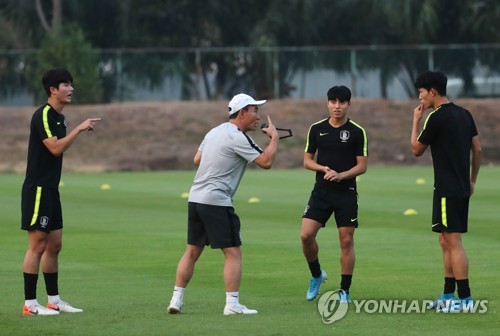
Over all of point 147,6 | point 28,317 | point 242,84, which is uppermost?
point 147,6

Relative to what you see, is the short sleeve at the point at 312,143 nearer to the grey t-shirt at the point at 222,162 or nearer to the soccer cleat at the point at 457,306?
the grey t-shirt at the point at 222,162

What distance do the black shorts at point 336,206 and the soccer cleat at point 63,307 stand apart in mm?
2374

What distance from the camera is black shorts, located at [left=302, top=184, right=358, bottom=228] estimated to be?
40.7 feet

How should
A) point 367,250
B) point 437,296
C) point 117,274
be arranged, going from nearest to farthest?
point 437,296, point 117,274, point 367,250

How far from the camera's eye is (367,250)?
1700cm

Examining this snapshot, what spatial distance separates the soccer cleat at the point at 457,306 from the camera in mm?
11500

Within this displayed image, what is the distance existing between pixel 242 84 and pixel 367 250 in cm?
4024

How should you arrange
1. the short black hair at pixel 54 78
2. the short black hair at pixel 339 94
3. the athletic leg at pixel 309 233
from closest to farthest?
the short black hair at pixel 54 78 < the short black hair at pixel 339 94 < the athletic leg at pixel 309 233

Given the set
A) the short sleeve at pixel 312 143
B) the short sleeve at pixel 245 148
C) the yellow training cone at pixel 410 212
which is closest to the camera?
the short sleeve at pixel 245 148

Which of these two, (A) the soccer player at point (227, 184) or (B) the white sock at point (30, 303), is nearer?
(A) the soccer player at point (227, 184)

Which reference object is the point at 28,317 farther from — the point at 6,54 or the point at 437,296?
the point at 6,54

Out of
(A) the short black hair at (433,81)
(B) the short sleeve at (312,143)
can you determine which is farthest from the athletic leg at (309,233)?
(A) the short black hair at (433,81)

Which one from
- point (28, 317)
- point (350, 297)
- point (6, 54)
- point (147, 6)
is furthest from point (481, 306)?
point (147, 6)

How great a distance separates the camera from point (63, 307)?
38.9 feet
